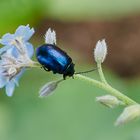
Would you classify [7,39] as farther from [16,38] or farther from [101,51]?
[101,51]

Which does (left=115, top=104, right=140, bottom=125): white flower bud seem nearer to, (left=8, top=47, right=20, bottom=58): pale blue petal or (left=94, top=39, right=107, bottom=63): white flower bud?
(left=94, top=39, right=107, bottom=63): white flower bud

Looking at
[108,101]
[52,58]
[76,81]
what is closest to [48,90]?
[52,58]

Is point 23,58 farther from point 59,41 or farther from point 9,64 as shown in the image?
point 59,41

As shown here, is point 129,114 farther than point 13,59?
No

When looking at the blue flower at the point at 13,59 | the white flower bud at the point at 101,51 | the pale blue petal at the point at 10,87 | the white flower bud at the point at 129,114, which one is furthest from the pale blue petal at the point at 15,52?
the white flower bud at the point at 129,114

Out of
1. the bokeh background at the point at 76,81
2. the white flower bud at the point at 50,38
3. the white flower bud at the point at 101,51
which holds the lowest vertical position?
the white flower bud at the point at 101,51

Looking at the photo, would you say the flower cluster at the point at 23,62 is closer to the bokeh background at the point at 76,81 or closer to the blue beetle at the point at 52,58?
the blue beetle at the point at 52,58
